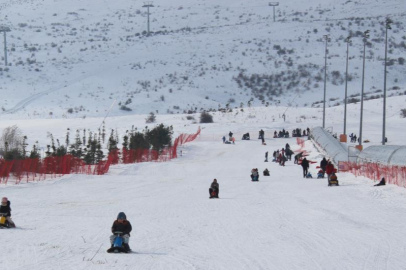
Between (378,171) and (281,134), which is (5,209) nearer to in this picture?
(378,171)

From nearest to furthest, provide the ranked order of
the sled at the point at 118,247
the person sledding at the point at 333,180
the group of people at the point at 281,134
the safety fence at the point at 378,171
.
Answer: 1. the sled at the point at 118,247
2. the safety fence at the point at 378,171
3. the person sledding at the point at 333,180
4. the group of people at the point at 281,134

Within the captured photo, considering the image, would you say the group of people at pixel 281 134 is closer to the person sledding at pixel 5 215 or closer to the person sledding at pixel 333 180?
the person sledding at pixel 333 180

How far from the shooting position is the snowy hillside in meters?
96.1

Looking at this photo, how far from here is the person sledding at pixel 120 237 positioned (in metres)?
13.7

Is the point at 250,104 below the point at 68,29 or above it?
below

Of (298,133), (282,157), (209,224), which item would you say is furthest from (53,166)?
(298,133)

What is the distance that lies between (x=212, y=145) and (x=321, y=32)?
233 ft

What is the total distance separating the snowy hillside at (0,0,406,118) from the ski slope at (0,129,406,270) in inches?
2270

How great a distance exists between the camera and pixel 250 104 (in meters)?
95.1

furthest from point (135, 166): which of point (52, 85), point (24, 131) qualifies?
point (52, 85)

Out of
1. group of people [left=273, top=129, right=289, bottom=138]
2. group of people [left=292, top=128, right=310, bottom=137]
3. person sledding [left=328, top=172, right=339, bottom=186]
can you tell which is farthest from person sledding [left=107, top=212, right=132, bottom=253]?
group of people [left=292, top=128, right=310, bottom=137]

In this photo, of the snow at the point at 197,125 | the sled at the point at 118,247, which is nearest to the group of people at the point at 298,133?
the snow at the point at 197,125

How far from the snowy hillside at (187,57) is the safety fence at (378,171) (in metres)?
54.2

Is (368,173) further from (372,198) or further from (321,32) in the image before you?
(321,32)
